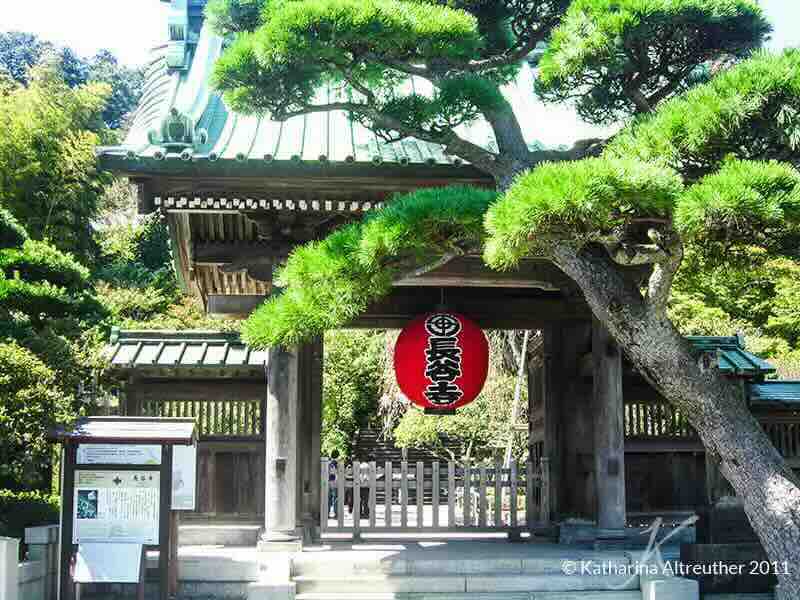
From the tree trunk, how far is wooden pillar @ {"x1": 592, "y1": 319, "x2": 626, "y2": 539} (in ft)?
12.0

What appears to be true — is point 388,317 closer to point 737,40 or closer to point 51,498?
point 51,498

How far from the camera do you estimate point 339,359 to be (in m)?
29.8

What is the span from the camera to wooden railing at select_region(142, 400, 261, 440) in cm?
1190

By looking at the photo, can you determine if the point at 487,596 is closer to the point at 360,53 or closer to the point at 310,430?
the point at 310,430

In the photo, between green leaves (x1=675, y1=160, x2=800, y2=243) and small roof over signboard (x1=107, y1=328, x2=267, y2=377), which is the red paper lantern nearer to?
small roof over signboard (x1=107, y1=328, x2=267, y2=377)

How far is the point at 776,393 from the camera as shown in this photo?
461 inches

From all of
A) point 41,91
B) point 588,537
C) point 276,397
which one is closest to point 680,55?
point 276,397

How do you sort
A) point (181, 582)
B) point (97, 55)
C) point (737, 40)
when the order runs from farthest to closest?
point (97, 55) < point (181, 582) < point (737, 40)

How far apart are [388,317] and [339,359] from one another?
1793 cm

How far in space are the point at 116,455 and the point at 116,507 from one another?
45cm

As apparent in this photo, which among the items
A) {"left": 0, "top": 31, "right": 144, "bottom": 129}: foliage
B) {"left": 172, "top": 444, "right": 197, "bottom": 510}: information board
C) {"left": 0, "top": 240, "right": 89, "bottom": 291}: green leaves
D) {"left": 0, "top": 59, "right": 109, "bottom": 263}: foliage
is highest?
{"left": 0, "top": 31, "right": 144, "bottom": 129}: foliage

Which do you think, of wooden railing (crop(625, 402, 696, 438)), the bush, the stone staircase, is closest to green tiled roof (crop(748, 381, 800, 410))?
wooden railing (crop(625, 402, 696, 438))

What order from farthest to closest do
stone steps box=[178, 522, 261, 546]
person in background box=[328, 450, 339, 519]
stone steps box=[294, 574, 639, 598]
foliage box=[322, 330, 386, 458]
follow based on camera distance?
foliage box=[322, 330, 386, 458], person in background box=[328, 450, 339, 519], stone steps box=[178, 522, 261, 546], stone steps box=[294, 574, 639, 598]

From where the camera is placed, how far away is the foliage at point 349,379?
1159 inches
